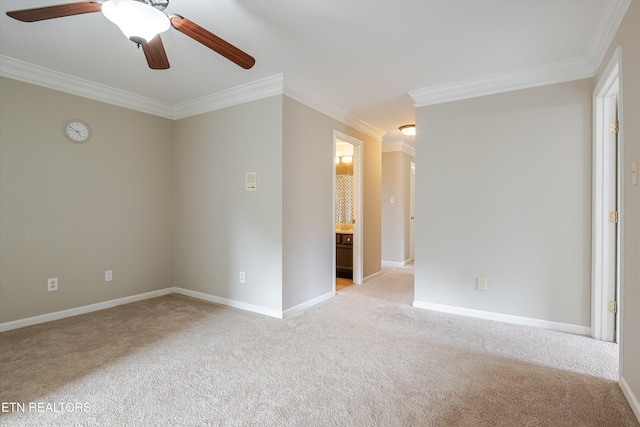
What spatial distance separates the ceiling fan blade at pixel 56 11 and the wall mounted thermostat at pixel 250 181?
2.06 m

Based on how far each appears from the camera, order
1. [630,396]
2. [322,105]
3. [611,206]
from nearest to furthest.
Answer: [630,396], [611,206], [322,105]

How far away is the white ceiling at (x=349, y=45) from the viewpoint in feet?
7.22

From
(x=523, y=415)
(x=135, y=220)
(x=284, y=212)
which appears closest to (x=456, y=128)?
(x=284, y=212)

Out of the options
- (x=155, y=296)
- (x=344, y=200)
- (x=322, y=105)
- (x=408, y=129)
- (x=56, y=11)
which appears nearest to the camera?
(x=56, y=11)

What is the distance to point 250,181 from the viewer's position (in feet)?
11.9

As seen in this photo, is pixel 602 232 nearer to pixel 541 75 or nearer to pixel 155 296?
pixel 541 75

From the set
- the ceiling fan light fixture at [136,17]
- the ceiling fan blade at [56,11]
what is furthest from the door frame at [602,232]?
the ceiling fan blade at [56,11]

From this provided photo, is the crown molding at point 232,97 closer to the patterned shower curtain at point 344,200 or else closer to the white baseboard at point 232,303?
the white baseboard at point 232,303

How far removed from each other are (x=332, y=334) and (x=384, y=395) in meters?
1.01

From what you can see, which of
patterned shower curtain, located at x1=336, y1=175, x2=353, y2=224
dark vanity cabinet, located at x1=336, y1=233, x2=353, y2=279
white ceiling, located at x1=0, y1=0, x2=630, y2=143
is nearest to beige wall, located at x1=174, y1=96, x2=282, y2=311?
white ceiling, located at x1=0, y1=0, x2=630, y2=143

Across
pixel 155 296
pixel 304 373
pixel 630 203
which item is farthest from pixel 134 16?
pixel 155 296

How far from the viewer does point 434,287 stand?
12.1ft

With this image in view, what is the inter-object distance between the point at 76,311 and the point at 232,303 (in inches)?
61.3

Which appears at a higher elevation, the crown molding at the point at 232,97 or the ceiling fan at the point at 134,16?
the crown molding at the point at 232,97
